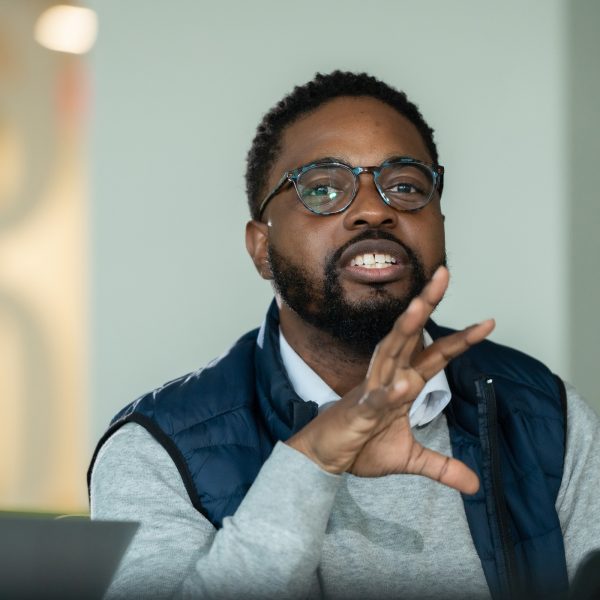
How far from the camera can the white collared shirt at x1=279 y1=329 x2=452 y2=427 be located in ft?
4.78

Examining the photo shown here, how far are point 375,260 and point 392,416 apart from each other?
36cm

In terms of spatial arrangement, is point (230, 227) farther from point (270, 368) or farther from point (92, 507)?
point (92, 507)

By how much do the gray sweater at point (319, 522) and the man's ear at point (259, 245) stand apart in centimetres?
43

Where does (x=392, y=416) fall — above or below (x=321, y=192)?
below

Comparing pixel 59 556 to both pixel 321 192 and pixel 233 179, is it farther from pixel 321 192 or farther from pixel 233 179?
pixel 233 179

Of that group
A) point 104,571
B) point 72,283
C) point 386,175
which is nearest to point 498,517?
point 386,175

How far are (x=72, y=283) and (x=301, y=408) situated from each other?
137 cm

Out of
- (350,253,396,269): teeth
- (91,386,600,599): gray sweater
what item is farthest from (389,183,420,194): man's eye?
(91,386,600,599): gray sweater

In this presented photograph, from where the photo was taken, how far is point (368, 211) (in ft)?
4.69

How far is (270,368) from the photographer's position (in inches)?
58.1

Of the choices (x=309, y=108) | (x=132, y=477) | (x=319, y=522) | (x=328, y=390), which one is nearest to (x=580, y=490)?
(x=328, y=390)

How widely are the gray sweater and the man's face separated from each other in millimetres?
215

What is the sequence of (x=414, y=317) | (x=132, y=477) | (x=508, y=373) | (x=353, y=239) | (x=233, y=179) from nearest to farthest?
(x=414, y=317) < (x=132, y=477) < (x=353, y=239) < (x=508, y=373) < (x=233, y=179)

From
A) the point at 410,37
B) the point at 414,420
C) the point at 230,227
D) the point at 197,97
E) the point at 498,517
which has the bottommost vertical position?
the point at 498,517
